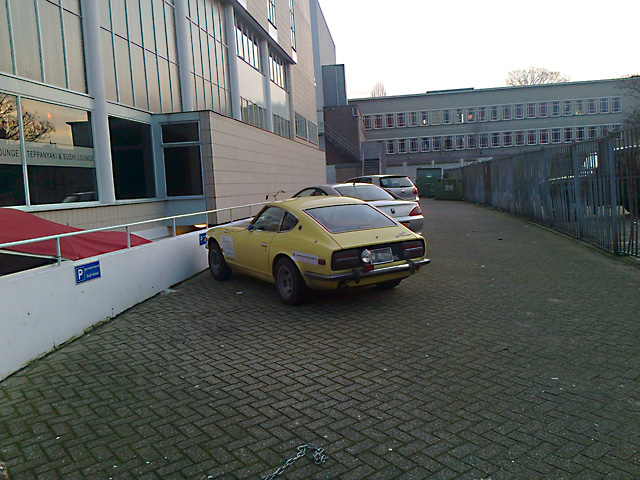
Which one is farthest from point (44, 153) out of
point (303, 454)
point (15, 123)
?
point (303, 454)

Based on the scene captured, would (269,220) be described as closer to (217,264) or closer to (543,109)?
(217,264)

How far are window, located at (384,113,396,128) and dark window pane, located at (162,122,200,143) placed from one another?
209 feet

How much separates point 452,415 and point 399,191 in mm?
14478

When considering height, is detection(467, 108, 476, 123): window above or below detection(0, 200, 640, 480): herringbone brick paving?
above

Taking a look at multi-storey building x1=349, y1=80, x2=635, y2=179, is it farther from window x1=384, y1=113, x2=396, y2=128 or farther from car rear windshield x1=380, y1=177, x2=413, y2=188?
car rear windshield x1=380, y1=177, x2=413, y2=188

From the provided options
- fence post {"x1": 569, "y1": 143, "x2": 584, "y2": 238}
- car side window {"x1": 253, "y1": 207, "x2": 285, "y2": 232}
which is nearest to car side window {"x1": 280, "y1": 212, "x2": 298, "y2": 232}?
car side window {"x1": 253, "y1": 207, "x2": 285, "y2": 232}

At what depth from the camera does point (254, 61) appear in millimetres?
27453

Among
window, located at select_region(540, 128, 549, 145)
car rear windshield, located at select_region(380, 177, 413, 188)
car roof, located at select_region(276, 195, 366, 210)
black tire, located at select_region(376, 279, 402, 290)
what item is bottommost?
black tire, located at select_region(376, 279, 402, 290)

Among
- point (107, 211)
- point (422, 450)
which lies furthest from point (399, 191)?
point (422, 450)

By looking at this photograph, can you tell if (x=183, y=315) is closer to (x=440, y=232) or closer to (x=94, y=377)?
(x=94, y=377)

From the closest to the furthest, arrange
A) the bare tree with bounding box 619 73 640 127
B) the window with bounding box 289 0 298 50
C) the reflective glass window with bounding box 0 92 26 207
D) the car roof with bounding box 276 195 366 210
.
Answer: the car roof with bounding box 276 195 366 210 < the reflective glass window with bounding box 0 92 26 207 < the window with bounding box 289 0 298 50 < the bare tree with bounding box 619 73 640 127

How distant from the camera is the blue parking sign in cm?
655

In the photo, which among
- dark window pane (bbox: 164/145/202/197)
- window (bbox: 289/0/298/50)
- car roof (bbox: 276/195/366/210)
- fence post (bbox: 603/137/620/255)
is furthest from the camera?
window (bbox: 289/0/298/50)

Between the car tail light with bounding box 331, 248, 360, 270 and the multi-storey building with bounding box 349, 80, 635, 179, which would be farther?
the multi-storey building with bounding box 349, 80, 635, 179
